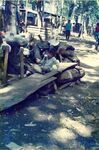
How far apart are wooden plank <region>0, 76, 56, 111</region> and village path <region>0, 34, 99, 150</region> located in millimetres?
223

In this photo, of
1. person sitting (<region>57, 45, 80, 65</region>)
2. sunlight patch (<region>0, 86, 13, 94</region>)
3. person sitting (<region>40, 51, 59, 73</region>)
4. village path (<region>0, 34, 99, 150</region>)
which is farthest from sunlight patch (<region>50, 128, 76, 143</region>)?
person sitting (<region>57, 45, 80, 65</region>)

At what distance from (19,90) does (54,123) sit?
61.5 inches

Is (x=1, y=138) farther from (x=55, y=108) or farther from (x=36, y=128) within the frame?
(x=55, y=108)

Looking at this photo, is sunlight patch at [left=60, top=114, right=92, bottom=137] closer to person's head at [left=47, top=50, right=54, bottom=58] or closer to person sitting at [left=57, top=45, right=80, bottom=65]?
person's head at [left=47, top=50, right=54, bottom=58]

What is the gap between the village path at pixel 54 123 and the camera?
6840mm

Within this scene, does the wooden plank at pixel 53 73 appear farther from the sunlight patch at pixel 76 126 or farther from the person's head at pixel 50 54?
the sunlight patch at pixel 76 126

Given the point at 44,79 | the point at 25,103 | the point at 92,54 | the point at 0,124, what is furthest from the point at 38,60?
the point at 92,54

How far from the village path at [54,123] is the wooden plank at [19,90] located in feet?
0.73

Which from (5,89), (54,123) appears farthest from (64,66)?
(54,123)

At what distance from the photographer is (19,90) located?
357 inches


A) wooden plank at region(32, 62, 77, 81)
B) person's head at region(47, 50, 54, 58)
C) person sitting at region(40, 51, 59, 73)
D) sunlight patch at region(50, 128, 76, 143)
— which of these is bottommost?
sunlight patch at region(50, 128, 76, 143)

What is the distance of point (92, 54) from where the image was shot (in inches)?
796

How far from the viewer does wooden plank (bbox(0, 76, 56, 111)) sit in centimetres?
823

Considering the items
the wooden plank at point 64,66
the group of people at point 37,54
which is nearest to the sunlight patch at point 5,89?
the group of people at point 37,54
